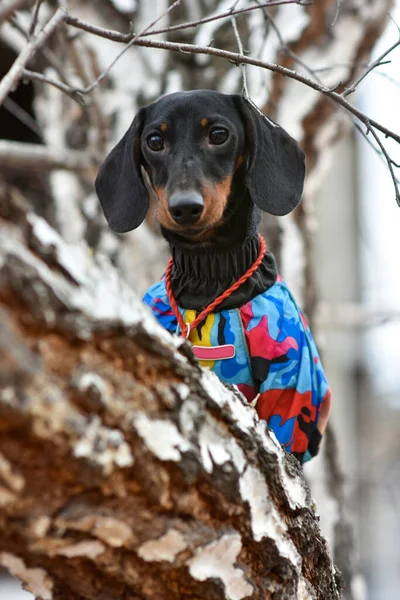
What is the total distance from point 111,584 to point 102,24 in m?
3.37

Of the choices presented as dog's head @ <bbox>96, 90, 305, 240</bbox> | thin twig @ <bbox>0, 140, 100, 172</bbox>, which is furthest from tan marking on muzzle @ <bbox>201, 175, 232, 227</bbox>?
thin twig @ <bbox>0, 140, 100, 172</bbox>

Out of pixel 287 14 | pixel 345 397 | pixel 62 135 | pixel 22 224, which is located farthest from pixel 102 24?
pixel 345 397

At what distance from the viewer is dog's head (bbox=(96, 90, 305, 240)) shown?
2.01m

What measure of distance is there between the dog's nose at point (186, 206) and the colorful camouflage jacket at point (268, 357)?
0.26 m

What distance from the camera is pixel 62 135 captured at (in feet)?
14.4

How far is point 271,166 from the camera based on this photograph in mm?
2146

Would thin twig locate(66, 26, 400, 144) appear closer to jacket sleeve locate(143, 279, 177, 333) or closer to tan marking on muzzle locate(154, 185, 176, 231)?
tan marking on muzzle locate(154, 185, 176, 231)

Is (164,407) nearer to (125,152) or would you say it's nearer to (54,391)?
(54,391)

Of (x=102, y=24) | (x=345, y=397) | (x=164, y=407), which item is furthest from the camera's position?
(x=345, y=397)

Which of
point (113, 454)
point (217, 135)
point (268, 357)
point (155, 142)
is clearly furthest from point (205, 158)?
point (113, 454)

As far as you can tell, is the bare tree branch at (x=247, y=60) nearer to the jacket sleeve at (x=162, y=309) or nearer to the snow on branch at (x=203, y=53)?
the snow on branch at (x=203, y=53)

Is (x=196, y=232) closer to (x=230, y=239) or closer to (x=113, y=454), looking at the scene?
(x=230, y=239)

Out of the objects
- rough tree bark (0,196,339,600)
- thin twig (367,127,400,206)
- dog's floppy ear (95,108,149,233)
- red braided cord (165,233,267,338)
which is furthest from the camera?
dog's floppy ear (95,108,149,233)

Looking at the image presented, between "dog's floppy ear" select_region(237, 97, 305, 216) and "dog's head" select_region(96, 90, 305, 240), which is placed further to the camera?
"dog's floppy ear" select_region(237, 97, 305, 216)
